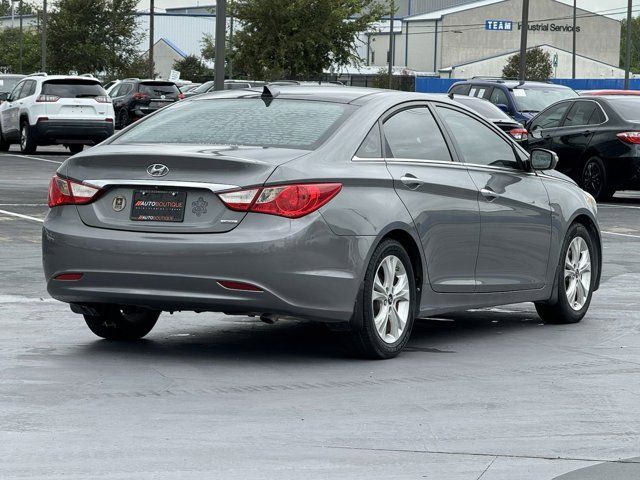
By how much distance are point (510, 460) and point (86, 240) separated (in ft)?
10.1

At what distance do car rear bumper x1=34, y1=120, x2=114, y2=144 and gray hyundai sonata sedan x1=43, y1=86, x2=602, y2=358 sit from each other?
25291 mm

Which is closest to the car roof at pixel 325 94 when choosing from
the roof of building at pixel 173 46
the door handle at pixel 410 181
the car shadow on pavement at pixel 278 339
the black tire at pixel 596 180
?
the door handle at pixel 410 181

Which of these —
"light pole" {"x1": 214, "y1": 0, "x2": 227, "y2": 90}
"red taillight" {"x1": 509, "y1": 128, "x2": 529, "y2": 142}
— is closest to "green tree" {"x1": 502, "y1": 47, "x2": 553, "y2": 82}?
"red taillight" {"x1": 509, "y1": 128, "x2": 529, "y2": 142}

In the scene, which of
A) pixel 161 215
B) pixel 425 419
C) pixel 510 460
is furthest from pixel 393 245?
pixel 510 460

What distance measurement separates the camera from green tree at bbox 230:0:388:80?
62.9 m

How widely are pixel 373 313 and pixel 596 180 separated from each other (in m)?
16.0

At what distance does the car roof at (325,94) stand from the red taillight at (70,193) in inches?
46.2

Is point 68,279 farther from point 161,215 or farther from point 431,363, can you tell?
point 431,363

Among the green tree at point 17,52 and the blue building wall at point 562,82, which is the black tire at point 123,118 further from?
the blue building wall at point 562,82

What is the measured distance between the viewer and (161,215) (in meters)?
8.09

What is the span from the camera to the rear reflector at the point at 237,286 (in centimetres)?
791

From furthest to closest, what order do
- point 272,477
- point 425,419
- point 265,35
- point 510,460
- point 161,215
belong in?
1. point 265,35
2. point 161,215
3. point 425,419
4. point 510,460
5. point 272,477

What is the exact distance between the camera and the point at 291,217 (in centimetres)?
796

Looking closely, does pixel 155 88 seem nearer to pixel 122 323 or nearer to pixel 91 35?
pixel 91 35
